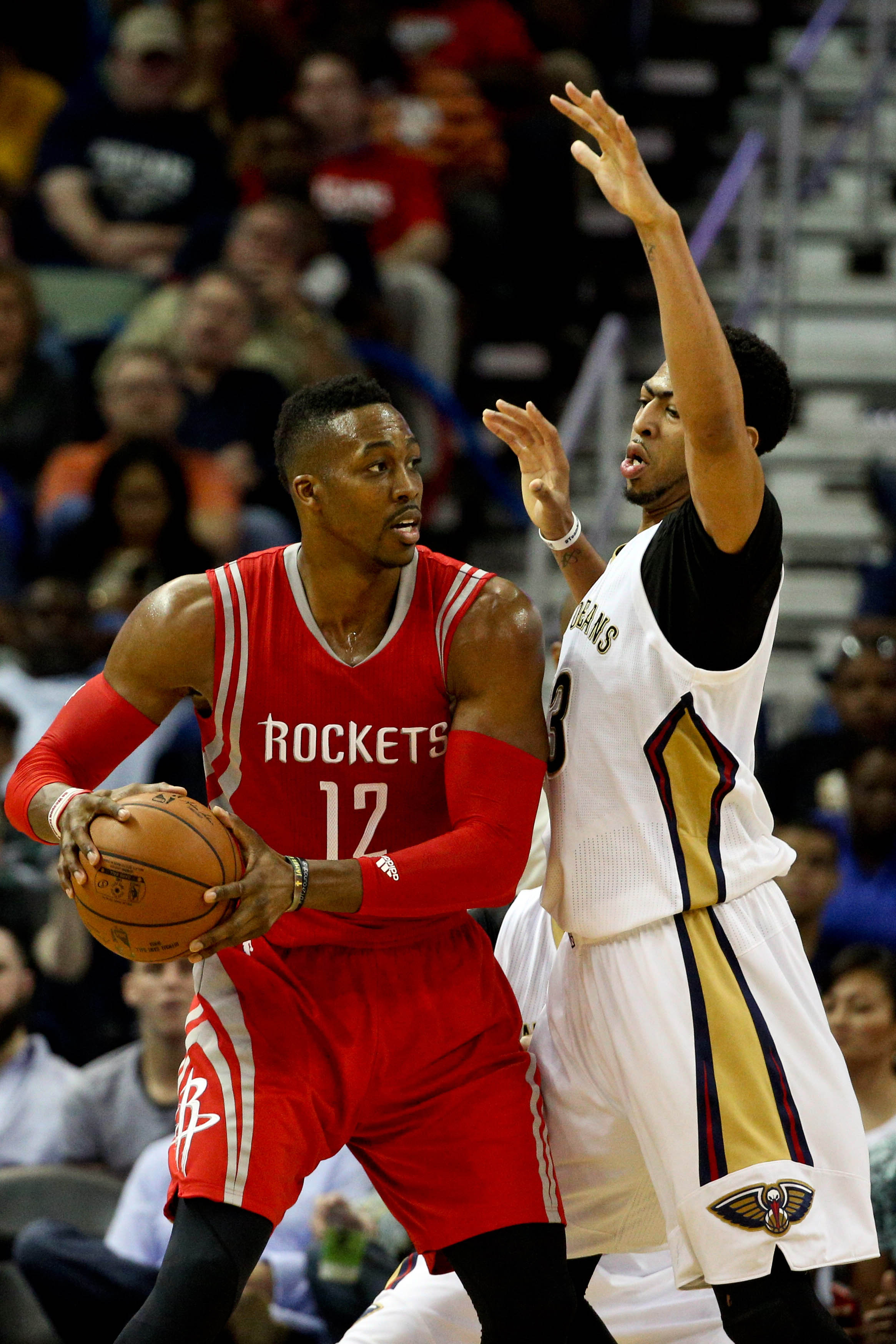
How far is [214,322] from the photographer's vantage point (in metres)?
8.76

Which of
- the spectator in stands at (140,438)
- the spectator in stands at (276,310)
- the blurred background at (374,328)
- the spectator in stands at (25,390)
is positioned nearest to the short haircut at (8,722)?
the blurred background at (374,328)

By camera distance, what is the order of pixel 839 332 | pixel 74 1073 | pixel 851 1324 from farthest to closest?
pixel 839 332, pixel 74 1073, pixel 851 1324

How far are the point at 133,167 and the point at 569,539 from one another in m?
6.25

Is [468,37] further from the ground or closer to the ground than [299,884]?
further from the ground

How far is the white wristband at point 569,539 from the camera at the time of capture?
4301 millimetres

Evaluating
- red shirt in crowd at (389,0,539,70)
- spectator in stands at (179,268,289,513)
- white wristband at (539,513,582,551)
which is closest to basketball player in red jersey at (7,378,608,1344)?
white wristband at (539,513,582,551)

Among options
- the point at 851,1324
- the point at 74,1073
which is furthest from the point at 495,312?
the point at 851,1324

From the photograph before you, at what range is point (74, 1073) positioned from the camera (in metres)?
6.22

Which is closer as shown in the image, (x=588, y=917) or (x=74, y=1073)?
(x=588, y=917)

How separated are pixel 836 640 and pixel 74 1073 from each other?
411cm

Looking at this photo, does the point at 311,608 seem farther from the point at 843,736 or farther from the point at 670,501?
the point at 843,736

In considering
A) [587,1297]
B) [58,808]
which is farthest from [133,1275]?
[58,808]

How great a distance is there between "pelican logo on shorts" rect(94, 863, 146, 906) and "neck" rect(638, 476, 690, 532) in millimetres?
1249

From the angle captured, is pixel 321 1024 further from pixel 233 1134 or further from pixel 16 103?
pixel 16 103
